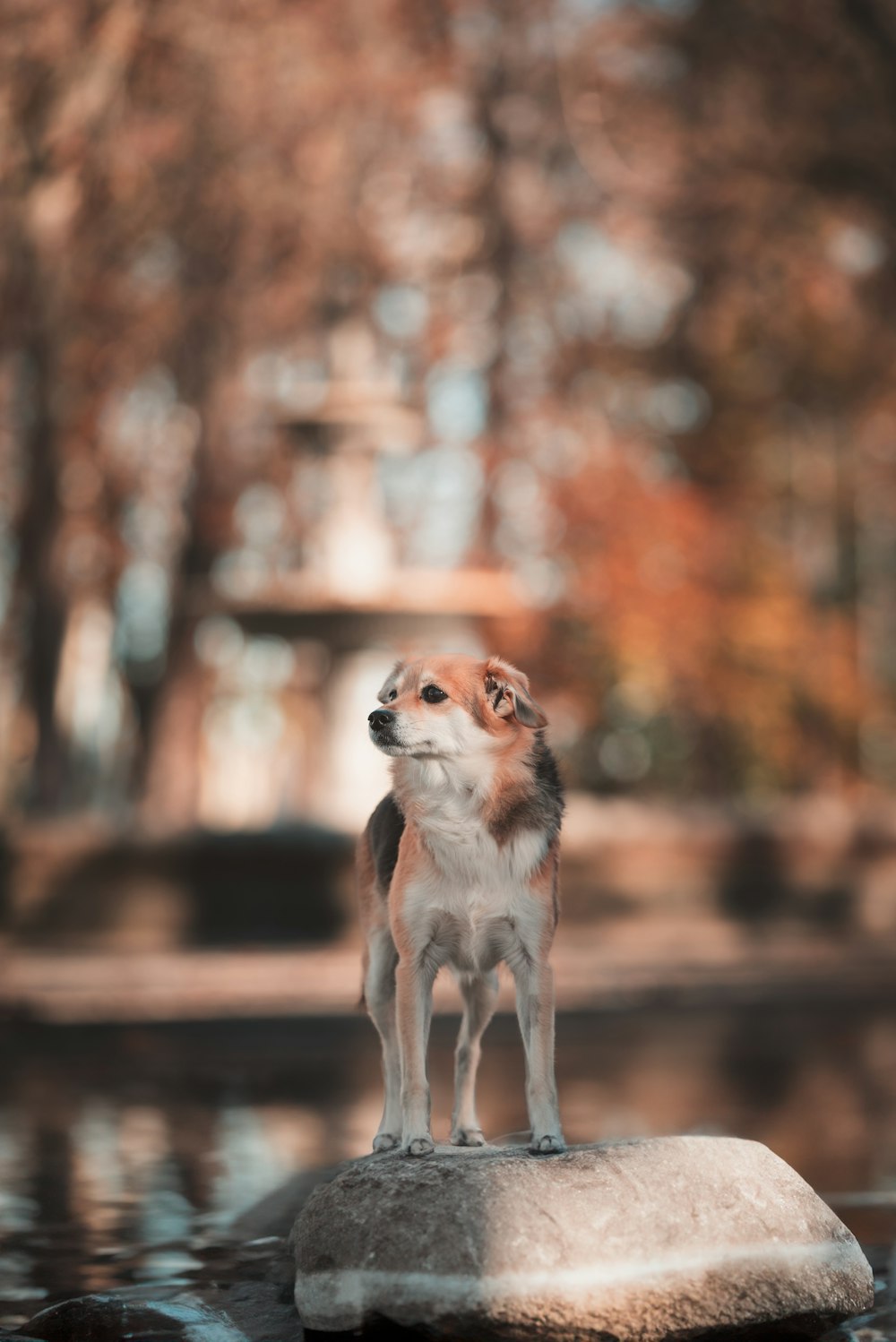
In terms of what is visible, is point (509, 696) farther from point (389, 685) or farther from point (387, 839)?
point (387, 839)

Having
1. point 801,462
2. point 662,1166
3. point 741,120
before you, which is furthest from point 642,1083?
point 801,462

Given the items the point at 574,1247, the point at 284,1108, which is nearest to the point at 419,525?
the point at 284,1108

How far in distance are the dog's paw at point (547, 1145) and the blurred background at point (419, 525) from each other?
1996 mm

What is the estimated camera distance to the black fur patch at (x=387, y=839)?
302 inches

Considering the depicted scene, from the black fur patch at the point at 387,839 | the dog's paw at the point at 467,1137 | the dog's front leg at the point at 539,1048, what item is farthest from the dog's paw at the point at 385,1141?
the black fur patch at the point at 387,839

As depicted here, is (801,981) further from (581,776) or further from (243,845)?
(581,776)

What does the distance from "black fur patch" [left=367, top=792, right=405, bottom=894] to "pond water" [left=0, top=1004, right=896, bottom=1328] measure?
1738 millimetres

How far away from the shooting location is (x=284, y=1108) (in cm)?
1377

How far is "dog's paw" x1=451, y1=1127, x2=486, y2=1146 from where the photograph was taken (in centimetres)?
772

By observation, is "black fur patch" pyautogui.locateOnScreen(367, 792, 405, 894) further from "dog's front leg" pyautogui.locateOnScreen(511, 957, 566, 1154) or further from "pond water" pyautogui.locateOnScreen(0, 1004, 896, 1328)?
"pond water" pyautogui.locateOnScreen(0, 1004, 896, 1328)

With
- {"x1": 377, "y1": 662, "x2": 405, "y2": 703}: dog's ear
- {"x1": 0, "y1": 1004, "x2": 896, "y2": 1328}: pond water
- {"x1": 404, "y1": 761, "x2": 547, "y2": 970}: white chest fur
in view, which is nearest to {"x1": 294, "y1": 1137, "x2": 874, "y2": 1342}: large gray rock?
{"x1": 404, "y1": 761, "x2": 547, "y2": 970}: white chest fur

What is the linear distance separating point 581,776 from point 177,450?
8740 millimetres

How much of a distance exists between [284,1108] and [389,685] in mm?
7119

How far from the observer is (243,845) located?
23156mm
